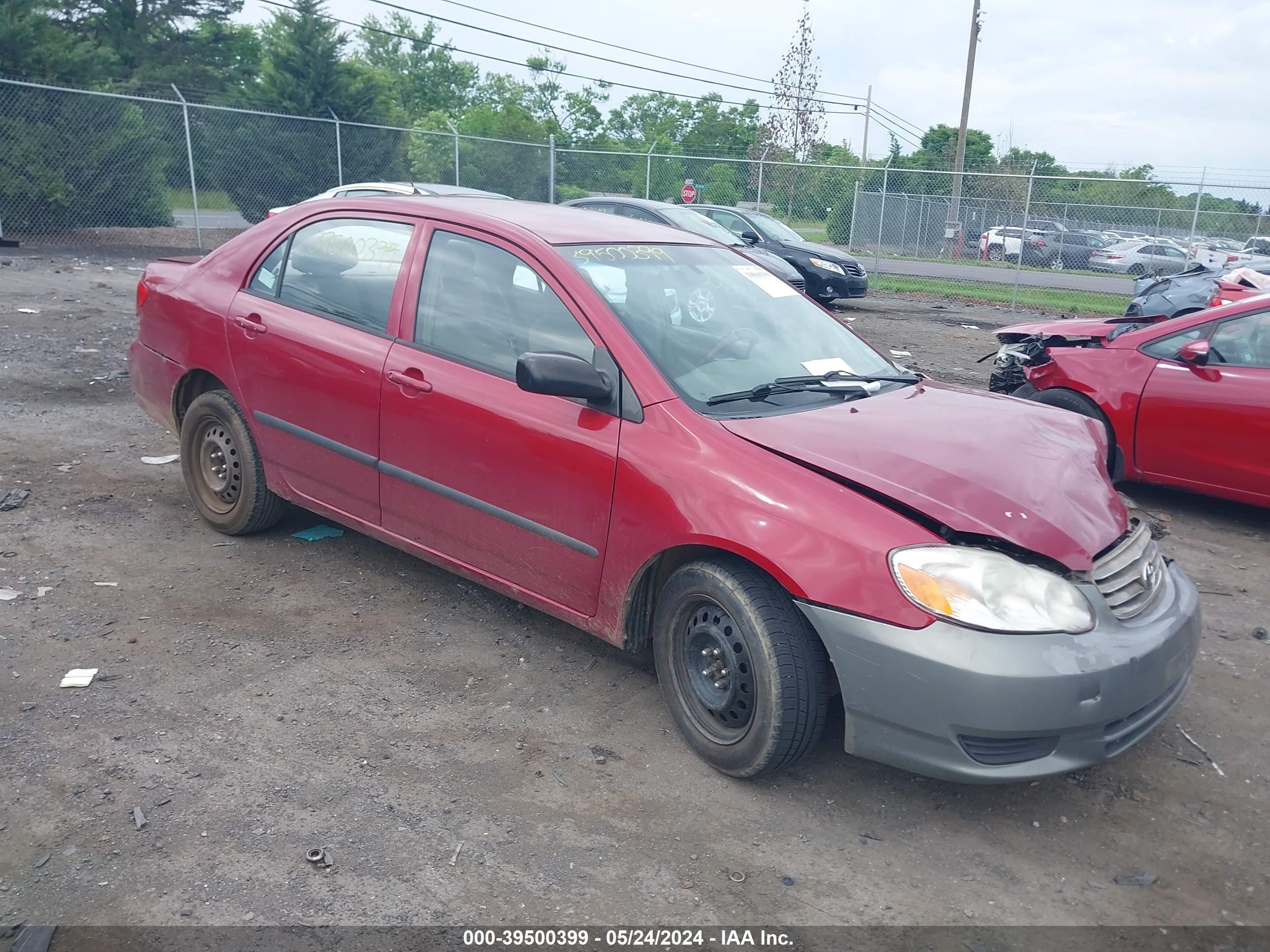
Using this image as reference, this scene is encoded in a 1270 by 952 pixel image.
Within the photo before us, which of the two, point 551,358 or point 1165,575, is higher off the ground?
point 551,358

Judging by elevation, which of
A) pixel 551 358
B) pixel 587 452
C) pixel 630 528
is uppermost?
pixel 551 358

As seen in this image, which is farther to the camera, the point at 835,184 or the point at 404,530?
the point at 835,184

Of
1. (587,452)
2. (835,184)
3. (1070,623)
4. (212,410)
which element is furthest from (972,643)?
(835,184)

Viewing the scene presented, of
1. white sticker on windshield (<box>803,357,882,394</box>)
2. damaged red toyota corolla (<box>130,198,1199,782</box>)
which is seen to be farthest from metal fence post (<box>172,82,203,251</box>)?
white sticker on windshield (<box>803,357,882,394</box>)

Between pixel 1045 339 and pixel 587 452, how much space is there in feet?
15.8

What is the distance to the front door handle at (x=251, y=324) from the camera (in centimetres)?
466

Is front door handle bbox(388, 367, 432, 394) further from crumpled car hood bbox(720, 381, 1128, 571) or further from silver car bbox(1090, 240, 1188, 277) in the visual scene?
silver car bbox(1090, 240, 1188, 277)

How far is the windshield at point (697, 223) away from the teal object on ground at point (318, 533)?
8557 millimetres

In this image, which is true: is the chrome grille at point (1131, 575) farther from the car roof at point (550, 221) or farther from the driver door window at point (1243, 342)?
the driver door window at point (1243, 342)

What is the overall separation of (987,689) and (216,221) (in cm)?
2095

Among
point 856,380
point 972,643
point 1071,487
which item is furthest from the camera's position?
point 856,380

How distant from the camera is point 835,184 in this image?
24594 mm

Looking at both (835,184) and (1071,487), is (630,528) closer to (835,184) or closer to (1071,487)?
(1071,487)

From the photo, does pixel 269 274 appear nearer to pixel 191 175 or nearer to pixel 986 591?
pixel 986 591
